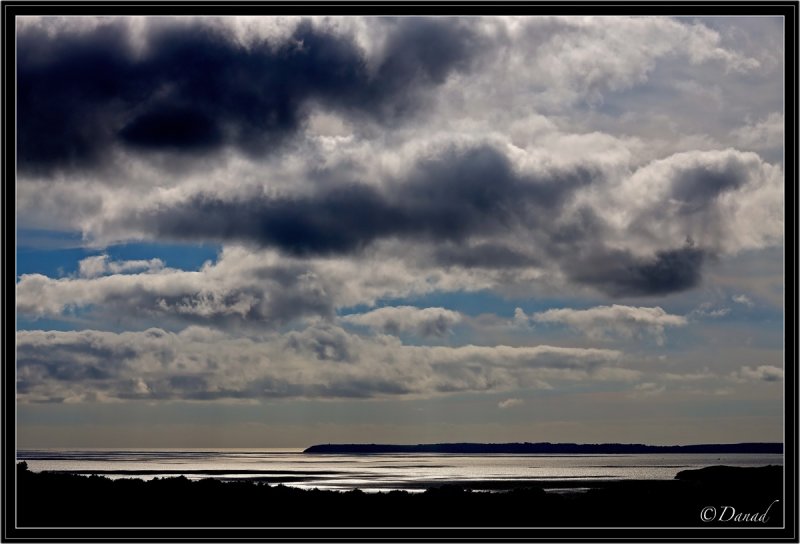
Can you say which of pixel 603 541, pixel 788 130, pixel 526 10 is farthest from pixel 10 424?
pixel 788 130

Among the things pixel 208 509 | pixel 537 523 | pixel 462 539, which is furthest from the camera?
pixel 208 509

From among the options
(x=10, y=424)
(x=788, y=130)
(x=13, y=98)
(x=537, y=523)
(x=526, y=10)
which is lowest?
(x=537, y=523)

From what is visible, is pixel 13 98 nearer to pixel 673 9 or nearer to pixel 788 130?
pixel 673 9

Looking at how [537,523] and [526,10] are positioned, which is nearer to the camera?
[526,10]

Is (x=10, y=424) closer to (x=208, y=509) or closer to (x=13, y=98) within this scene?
(x=13, y=98)

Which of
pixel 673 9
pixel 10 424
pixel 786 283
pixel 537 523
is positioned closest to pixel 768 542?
pixel 786 283

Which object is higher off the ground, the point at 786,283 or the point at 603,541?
the point at 786,283

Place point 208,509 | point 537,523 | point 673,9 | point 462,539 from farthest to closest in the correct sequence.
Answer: point 208,509, point 537,523, point 673,9, point 462,539
